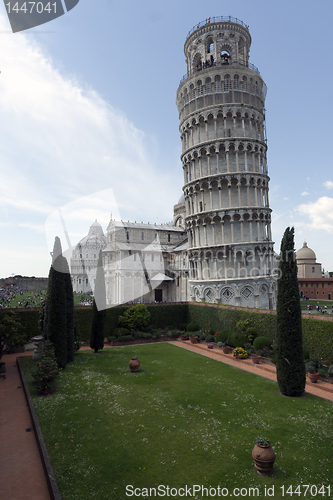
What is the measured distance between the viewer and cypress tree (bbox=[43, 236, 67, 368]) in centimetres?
1952

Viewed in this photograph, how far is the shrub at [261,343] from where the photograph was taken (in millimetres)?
23172

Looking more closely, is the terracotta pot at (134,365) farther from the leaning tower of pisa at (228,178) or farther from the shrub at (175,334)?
the leaning tower of pisa at (228,178)

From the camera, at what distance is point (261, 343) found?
23.3 metres

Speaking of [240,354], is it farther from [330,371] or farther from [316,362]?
[330,371]

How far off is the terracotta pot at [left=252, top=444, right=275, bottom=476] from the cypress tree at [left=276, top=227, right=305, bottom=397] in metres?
6.83

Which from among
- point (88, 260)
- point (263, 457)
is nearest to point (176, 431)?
point (263, 457)

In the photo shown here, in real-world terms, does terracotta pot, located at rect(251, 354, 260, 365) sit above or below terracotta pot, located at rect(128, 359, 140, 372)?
below

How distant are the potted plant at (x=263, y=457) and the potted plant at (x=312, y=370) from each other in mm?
9989

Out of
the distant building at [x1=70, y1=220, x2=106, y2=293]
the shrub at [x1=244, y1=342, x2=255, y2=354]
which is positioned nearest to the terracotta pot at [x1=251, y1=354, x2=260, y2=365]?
the shrub at [x1=244, y1=342, x2=255, y2=354]

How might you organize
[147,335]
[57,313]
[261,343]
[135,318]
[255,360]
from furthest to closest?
[135,318] < [147,335] < [261,343] < [255,360] < [57,313]

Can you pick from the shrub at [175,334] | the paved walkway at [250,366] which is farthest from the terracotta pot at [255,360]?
the shrub at [175,334]

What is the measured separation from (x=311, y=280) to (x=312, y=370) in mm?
54034

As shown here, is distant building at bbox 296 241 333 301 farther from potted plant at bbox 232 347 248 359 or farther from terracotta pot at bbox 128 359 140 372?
terracotta pot at bbox 128 359 140 372

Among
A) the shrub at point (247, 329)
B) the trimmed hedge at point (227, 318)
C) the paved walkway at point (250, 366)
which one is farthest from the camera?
the shrub at point (247, 329)
